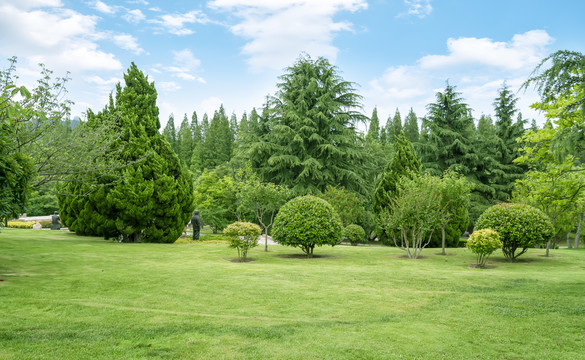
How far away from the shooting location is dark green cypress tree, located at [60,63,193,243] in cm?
1554

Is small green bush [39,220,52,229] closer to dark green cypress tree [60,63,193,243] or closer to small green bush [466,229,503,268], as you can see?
dark green cypress tree [60,63,193,243]

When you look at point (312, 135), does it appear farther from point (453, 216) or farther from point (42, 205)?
point (42, 205)

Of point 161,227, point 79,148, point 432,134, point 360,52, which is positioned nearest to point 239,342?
point 79,148

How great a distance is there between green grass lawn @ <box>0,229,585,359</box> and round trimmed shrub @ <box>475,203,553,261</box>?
2884 millimetres

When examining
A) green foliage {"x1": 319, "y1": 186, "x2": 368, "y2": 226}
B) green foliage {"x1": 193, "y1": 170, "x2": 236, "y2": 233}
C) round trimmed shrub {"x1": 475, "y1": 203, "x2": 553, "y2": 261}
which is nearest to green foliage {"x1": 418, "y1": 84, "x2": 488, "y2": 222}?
Answer: green foliage {"x1": 319, "y1": 186, "x2": 368, "y2": 226}

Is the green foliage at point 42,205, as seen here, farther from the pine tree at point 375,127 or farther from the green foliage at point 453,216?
the pine tree at point 375,127

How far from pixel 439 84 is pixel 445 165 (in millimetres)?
6775

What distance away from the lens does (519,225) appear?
1274 cm

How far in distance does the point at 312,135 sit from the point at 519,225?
16.6 meters

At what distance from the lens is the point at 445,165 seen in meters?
32.0

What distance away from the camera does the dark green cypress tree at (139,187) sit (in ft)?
51.0

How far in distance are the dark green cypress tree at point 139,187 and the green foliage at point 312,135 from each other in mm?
10747

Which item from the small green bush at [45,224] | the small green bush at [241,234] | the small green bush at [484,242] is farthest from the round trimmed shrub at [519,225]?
the small green bush at [45,224]

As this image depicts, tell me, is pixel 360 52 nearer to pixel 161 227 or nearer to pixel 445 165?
pixel 161 227
